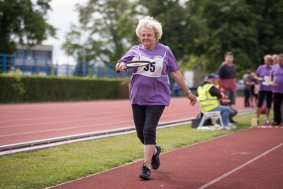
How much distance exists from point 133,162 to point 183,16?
4385 centimetres

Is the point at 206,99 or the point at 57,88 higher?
the point at 206,99

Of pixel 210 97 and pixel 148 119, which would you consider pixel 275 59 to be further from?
pixel 148 119

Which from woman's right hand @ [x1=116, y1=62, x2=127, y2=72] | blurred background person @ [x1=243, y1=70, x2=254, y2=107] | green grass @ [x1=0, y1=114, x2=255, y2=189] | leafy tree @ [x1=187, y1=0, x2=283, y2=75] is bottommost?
green grass @ [x1=0, y1=114, x2=255, y2=189]

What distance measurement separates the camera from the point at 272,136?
38.3 ft

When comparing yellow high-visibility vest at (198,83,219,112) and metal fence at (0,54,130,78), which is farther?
metal fence at (0,54,130,78)

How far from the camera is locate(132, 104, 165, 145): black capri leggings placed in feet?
21.3

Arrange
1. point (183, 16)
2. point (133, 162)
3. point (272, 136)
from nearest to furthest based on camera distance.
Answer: point (133, 162), point (272, 136), point (183, 16)

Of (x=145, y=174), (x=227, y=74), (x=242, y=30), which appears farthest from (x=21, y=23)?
(x=145, y=174)

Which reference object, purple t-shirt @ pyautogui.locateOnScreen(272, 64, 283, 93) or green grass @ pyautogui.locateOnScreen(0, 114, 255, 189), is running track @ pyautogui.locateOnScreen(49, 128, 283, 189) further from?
purple t-shirt @ pyautogui.locateOnScreen(272, 64, 283, 93)

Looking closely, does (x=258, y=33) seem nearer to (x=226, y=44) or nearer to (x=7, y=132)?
(x=226, y=44)

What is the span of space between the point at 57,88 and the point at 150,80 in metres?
24.6

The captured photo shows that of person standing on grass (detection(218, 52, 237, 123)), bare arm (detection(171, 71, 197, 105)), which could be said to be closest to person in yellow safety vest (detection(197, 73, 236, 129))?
person standing on grass (detection(218, 52, 237, 123))

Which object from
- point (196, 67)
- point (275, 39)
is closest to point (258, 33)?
point (275, 39)

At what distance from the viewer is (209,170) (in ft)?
23.6
